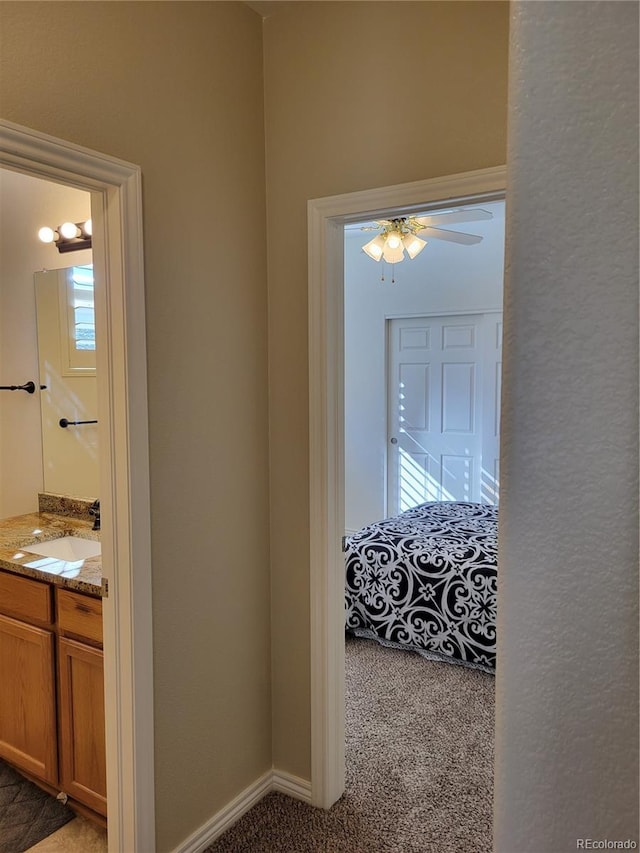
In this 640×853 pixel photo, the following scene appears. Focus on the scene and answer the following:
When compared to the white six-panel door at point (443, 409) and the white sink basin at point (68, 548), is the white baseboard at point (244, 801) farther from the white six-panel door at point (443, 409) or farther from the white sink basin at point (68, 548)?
the white six-panel door at point (443, 409)

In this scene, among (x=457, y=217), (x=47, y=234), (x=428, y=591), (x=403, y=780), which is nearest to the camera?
(x=403, y=780)

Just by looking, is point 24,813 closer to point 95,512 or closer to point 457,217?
point 95,512

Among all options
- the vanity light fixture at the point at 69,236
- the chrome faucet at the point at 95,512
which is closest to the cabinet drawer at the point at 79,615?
the chrome faucet at the point at 95,512

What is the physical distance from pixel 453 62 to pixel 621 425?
1.77 meters

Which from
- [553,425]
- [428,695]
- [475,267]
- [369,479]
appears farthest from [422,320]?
[553,425]

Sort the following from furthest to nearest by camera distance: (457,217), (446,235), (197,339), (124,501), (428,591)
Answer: (446,235), (457,217), (428,591), (197,339), (124,501)

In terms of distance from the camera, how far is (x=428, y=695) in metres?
2.94

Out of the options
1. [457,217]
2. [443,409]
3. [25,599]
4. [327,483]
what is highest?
[457,217]

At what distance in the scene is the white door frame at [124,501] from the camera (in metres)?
1.65

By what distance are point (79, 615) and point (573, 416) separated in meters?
1.99

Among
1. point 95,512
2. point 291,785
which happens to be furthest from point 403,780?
point 95,512

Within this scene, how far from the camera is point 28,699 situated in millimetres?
2160

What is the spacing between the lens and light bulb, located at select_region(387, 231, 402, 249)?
3.46 m

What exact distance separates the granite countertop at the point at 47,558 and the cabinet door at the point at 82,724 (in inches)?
8.8
